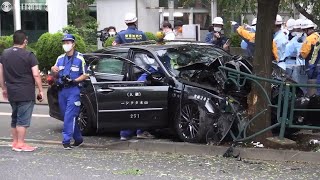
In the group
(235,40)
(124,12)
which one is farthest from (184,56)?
(124,12)

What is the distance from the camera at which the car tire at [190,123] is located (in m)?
7.89

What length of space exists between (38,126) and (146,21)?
13.4 metres

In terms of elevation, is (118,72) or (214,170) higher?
(118,72)

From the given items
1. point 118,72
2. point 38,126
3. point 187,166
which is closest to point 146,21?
point 38,126

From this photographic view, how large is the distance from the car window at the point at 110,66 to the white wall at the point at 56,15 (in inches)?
527

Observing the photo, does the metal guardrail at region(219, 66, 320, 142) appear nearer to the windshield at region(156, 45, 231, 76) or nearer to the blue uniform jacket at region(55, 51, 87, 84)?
the windshield at region(156, 45, 231, 76)

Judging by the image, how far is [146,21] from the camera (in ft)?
77.4

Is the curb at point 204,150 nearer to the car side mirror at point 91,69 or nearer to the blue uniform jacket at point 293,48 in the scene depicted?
the car side mirror at point 91,69

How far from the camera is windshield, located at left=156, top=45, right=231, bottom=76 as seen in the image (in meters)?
8.59

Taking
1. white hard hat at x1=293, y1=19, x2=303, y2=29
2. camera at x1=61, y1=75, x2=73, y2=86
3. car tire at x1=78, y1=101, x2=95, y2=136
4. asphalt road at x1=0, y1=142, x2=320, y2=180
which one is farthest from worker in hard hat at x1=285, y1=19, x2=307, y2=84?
camera at x1=61, y1=75, x2=73, y2=86

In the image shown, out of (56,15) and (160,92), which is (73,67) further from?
(56,15)

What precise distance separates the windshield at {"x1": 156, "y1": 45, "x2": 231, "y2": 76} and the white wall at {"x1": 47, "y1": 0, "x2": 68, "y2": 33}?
13.9 metres

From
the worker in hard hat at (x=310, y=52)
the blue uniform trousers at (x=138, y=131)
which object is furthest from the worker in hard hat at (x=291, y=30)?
the blue uniform trousers at (x=138, y=131)

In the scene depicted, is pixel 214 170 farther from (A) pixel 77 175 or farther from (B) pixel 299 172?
(A) pixel 77 175
